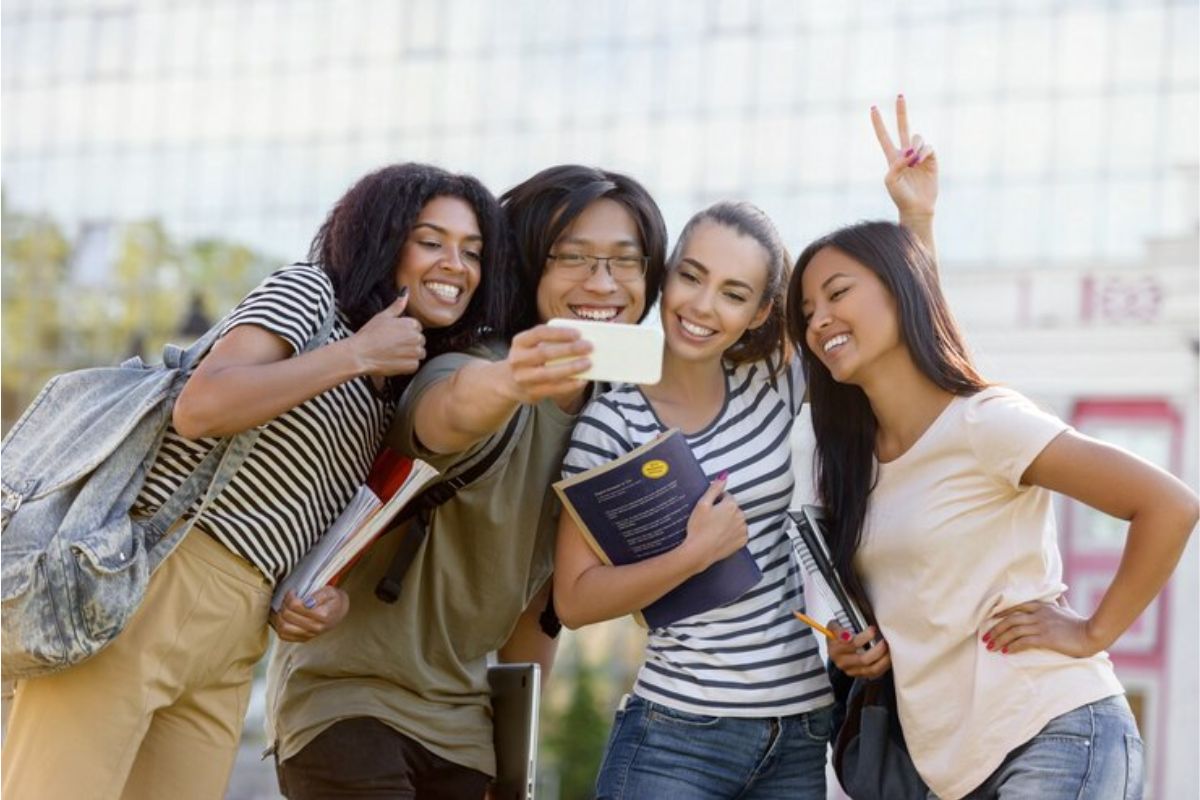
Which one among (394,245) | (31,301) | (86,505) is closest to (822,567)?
(394,245)

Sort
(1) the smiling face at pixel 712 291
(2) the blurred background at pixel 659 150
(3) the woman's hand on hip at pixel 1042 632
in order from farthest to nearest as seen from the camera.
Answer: (2) the blurred background at pixel 659 150
(1) the smiling face at pixel 712 291
(3) the woman's hand on hip at pixel 1042 632

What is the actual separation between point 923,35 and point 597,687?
12.7 metres

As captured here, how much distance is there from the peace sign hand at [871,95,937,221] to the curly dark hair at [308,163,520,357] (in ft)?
3.07

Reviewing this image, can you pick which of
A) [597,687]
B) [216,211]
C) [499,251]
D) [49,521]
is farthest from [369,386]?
[216,211]

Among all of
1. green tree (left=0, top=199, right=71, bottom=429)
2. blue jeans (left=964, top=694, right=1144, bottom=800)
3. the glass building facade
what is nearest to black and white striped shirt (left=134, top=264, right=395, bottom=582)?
blue jeans (left=964, top=694, right=1144, bottom=800)

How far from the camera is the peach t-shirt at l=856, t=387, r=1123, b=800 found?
3732 mm

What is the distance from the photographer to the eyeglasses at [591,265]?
423 cm

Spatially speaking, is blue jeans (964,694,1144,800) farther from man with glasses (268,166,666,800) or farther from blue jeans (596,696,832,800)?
man with glasses (268,166,666,800)

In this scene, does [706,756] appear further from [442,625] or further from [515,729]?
[442,625]

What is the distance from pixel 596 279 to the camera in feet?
13.8

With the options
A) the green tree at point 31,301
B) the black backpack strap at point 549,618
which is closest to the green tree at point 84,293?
the green tree at point 31,301

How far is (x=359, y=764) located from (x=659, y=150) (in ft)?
101

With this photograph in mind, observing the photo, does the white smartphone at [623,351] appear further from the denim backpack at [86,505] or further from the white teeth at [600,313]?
the white teeth at [600,313]

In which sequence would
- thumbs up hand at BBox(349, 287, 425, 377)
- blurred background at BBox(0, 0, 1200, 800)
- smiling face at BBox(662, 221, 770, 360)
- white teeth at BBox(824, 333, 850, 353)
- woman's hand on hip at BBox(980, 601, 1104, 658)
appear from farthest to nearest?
blurred background at BBox(0, 0, 1200, 800) → smiling face at BBox(662, 221, 770, 360) → white teeth at BBox(824, 333, 850, 353) → woman's hand on hip at BBox(980, 601, 1104, 658) → thumbs up hand at BBox(349, 287, 425, 377)
